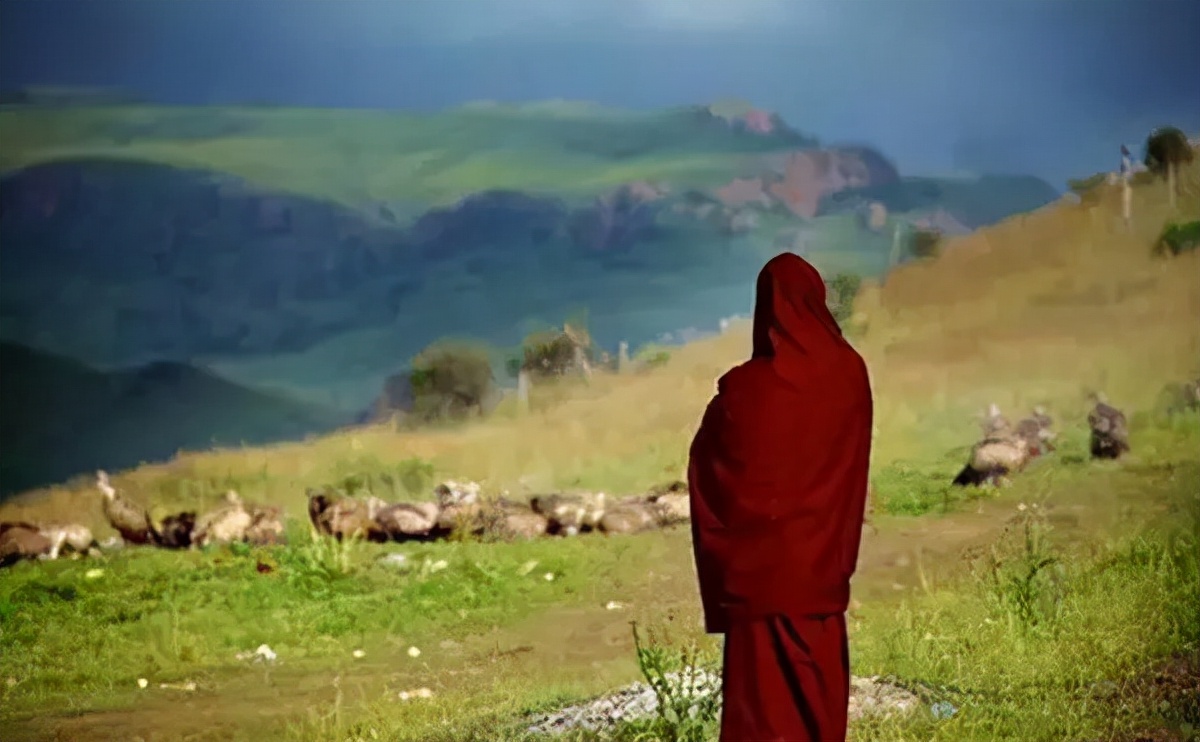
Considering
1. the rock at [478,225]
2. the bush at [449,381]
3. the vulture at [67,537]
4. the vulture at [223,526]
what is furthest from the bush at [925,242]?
the vulture at [67,537]

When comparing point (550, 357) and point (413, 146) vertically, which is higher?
point (413, 146)

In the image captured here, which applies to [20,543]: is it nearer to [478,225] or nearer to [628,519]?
[478,225]

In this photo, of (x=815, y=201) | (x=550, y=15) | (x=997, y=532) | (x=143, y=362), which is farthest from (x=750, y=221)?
(x=143, y=362)

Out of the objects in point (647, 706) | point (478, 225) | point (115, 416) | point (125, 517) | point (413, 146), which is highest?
point (413, 146)

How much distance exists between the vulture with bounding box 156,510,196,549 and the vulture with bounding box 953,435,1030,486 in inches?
142

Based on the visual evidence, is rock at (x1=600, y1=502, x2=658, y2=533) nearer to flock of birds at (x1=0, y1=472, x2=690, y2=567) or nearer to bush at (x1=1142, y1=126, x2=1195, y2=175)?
flock of birds at (x1=0, y1=472, x2=690, y2=567)

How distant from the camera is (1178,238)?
296 inches

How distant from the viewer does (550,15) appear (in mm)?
7023

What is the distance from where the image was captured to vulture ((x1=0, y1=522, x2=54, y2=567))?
6605 millimetres

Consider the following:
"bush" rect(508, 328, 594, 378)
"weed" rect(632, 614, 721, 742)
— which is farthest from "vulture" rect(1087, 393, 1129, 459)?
"weed" rect(632, 614, 721, 742)

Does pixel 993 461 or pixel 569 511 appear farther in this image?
pixel 993 461

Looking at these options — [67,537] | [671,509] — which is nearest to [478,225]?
[671,509]

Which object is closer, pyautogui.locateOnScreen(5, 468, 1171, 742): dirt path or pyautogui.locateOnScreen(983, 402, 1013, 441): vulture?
pyautogui.locateOnScreen(5, 468, 1171, 742): dirt path

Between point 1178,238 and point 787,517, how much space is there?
4.27 meters
